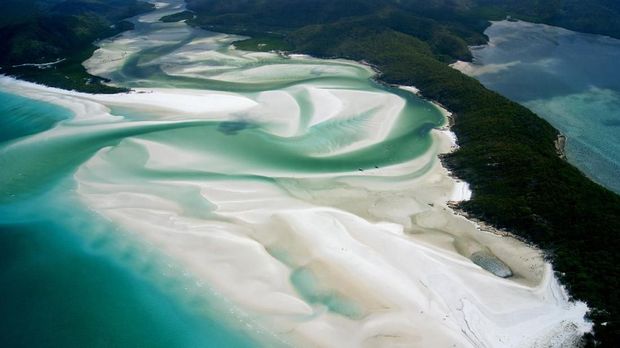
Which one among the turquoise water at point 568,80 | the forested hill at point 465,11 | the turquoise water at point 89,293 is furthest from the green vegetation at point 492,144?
the turquoise water at point 89,293

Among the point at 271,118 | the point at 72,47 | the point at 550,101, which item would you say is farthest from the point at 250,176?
the point at 72,47

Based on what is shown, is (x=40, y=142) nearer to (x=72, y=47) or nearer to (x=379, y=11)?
(x=72, y=47)

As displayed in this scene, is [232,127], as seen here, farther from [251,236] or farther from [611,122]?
[611,122]

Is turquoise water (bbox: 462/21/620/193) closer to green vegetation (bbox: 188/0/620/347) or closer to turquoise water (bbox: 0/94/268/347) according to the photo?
green vegetation (bbox: 188/0/620/347)

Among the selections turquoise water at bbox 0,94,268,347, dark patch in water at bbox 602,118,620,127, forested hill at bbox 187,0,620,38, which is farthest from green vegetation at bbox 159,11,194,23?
dark patch in water at bbox 602,118,620,127

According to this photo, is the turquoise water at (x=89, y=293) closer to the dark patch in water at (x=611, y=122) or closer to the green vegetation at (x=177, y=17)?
Result: the dark patch in water at (x=611, y=122)

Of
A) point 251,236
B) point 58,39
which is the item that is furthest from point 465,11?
point 251,236
